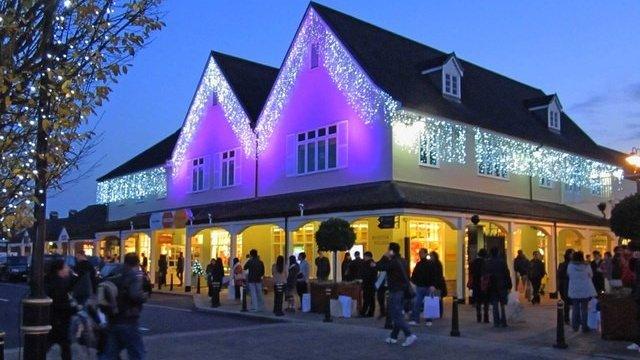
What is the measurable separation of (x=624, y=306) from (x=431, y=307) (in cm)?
452

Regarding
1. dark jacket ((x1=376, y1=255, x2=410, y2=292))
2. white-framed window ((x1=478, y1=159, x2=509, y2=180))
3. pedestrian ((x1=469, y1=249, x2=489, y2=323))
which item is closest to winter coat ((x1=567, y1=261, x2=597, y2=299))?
pedestrian ((x1=469, y1=249, x2=489, y2=323))

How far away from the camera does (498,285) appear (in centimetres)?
1536

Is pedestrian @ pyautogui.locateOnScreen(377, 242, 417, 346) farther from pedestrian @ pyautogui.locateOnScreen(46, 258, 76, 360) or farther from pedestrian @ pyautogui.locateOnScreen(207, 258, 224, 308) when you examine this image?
pedestrian @ pyautogui.locateOnScreen(207, 258, 224, 308)

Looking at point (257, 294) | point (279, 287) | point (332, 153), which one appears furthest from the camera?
point (332, 153)

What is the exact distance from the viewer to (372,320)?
56.5 feet

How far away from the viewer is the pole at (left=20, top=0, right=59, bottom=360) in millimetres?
7246

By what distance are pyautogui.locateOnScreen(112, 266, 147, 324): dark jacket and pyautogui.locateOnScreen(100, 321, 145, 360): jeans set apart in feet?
0.27

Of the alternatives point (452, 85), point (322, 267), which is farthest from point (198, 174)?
point (322, 267)

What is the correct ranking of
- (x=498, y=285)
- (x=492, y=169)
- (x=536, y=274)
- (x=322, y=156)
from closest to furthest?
(x=498, y=285), (x=536, y=274), (x=322, y=156), (x=492, y=169)

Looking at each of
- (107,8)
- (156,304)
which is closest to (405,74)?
(156,304)

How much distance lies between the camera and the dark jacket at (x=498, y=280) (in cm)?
1538

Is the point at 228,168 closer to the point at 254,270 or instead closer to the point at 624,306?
the point at 254,270

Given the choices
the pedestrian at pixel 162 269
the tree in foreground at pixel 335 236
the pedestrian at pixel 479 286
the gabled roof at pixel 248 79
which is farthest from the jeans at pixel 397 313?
the pedestrian at pixel 162 269

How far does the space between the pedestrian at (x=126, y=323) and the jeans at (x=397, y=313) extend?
18.0ft
